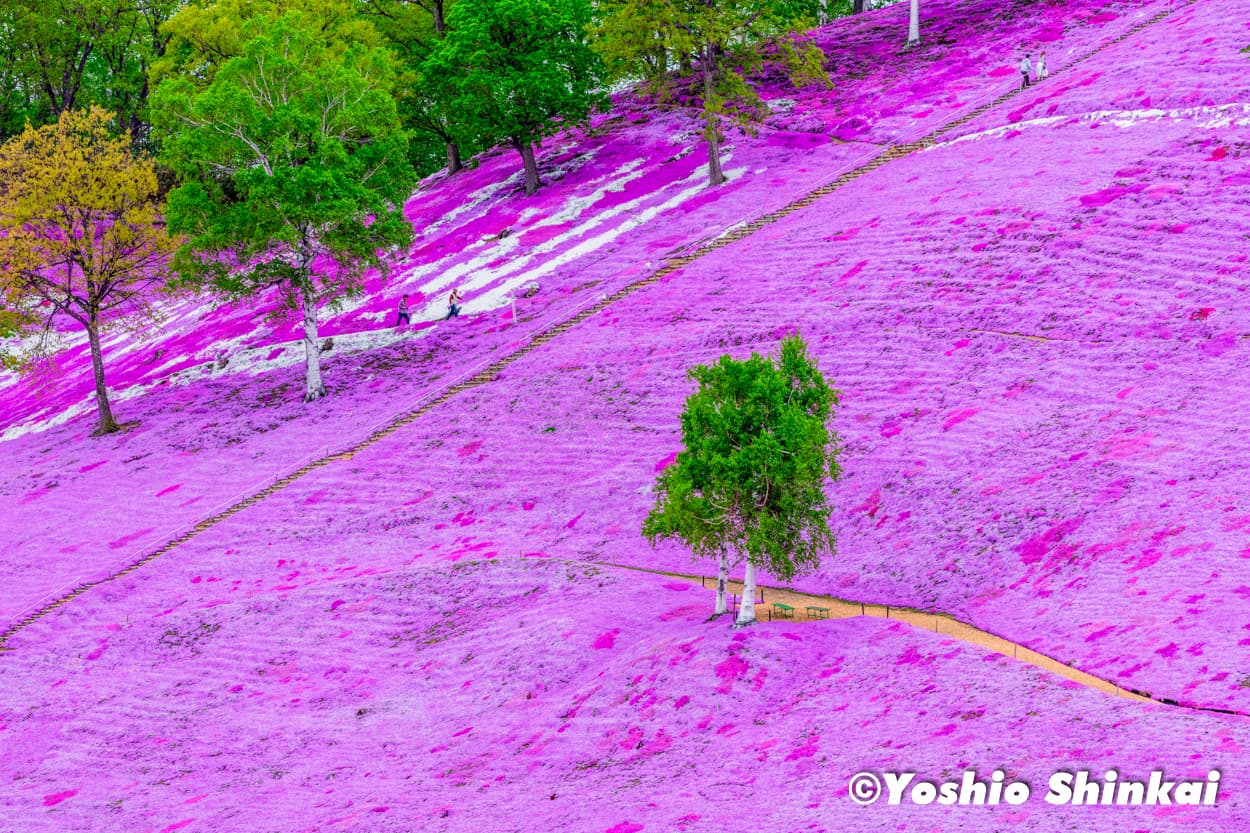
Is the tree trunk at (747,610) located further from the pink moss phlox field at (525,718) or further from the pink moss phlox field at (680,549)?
the pink moss phlox field at (680,549)

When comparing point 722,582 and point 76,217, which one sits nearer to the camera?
point 722,582

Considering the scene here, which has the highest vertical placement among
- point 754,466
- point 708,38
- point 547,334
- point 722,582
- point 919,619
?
point 708,38

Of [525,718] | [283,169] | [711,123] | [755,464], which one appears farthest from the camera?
[711,123]

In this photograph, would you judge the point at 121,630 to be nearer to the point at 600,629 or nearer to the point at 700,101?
the point at 600,629

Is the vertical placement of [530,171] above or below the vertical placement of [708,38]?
below

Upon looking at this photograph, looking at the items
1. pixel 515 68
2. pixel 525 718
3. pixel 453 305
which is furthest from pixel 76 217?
pixel 525 718

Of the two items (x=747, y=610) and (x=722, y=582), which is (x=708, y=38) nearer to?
(x=722, y=582)

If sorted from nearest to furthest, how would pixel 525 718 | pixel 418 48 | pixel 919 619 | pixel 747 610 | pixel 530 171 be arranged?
1. pixel 525 718
2. pixel 747 610
3. pixel 919 619
4. pixel 530 171
5. pixel 418 48
